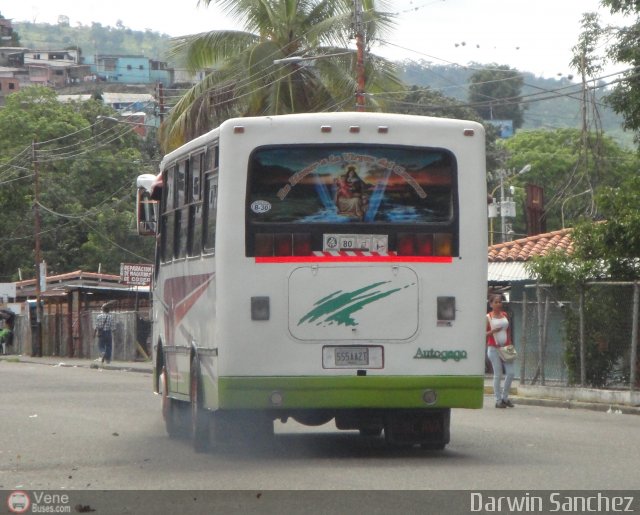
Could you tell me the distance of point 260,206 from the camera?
13.6 meters

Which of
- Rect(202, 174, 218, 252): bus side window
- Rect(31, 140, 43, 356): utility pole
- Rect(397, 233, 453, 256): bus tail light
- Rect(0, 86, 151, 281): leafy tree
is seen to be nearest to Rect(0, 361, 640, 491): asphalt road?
Rect(397, 233, 453, 256): bus tail light

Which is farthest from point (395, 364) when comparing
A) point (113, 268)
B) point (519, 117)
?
point (519, 117)

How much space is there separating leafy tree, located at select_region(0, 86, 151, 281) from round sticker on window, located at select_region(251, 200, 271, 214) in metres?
52.5

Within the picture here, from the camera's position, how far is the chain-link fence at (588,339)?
23.1 metres

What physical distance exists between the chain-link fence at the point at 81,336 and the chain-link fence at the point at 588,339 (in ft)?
56.6

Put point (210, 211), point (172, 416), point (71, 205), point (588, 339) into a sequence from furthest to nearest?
point (71, 205)
point (588, 339)
point (172, 416)
point (210, 211)

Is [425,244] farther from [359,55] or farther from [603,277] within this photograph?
[359,55]

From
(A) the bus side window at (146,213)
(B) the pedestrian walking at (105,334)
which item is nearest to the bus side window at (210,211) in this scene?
(A) the bus side window at (146,213)

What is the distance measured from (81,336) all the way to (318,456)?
39.7 m

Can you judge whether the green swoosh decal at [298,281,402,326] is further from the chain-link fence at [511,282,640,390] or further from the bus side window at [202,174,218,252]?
the chain-link fence at [511,282,640,390]

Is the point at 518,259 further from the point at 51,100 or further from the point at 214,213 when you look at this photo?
the point at 51,100
